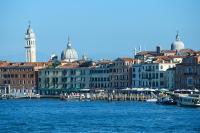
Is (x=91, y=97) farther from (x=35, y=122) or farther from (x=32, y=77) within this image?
(x=35, y=122)

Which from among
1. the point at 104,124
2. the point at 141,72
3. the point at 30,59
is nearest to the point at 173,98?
the point at 141,72

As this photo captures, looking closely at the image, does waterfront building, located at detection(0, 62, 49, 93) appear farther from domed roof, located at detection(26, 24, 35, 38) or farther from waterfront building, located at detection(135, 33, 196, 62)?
domed roof, located at detection(26, 24, 35, 38)

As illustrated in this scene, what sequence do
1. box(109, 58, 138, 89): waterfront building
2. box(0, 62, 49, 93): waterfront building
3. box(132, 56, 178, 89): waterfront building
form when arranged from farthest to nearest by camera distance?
box(0, 62, 49, 93): waterfront building
box(109, 58, 138, 89): waterfront building
box(132, 56, 178, 89): waterfront building

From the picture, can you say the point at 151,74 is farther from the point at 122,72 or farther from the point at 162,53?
the point at 162,53

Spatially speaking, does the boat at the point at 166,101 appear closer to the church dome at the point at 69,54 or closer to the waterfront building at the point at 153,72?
the waterfront building at the point at 153,72

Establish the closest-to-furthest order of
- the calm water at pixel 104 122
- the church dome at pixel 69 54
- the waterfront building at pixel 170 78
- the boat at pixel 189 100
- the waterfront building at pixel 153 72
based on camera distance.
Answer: the calm water at pixel 104 122 < the boat at pixel 189 100 < the waterfront building at pixel 170 78 < the waterfront building at pixel 153 72 < the church dome at pixel 69 54

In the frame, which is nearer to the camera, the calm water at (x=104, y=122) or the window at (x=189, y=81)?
the calm water at (x=104, y=122)

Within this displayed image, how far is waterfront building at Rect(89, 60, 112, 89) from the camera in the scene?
391 feet

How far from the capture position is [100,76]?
4739 inches

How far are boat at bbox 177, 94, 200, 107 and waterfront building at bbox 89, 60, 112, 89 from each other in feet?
119

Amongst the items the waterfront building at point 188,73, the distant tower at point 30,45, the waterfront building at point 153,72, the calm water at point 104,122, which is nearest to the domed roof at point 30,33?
the distant tower at point 30,45

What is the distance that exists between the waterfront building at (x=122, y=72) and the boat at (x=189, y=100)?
1227 inches

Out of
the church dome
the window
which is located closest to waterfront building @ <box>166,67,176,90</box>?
the window

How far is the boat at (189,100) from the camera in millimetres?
79619
